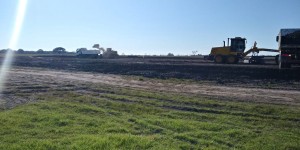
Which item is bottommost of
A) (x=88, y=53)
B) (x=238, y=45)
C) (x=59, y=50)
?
(x=88, y=53)

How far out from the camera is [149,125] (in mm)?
9984

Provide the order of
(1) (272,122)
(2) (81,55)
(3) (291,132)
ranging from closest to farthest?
(3) (291,132)
(1) (272,122)
(2) (81,55)

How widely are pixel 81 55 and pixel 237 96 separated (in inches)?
2145

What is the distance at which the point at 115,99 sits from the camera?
15070mm

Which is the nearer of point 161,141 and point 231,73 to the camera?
point 161,141

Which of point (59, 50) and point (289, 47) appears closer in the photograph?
point (289, 47)

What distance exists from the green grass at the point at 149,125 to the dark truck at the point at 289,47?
16.7 metres

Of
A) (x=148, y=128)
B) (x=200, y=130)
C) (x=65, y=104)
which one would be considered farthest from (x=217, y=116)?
(x=65, y=104)

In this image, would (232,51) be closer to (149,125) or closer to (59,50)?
(149,125)

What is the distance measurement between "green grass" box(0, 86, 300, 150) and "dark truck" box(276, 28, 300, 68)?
16.7 m

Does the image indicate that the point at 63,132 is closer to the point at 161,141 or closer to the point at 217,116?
the point at 161,141

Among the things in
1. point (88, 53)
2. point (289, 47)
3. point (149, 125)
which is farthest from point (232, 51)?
point (88, 53)

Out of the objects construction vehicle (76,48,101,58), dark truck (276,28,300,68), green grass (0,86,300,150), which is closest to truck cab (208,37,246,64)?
dark truck (276,28,300,68)

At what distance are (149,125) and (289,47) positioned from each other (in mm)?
23185
